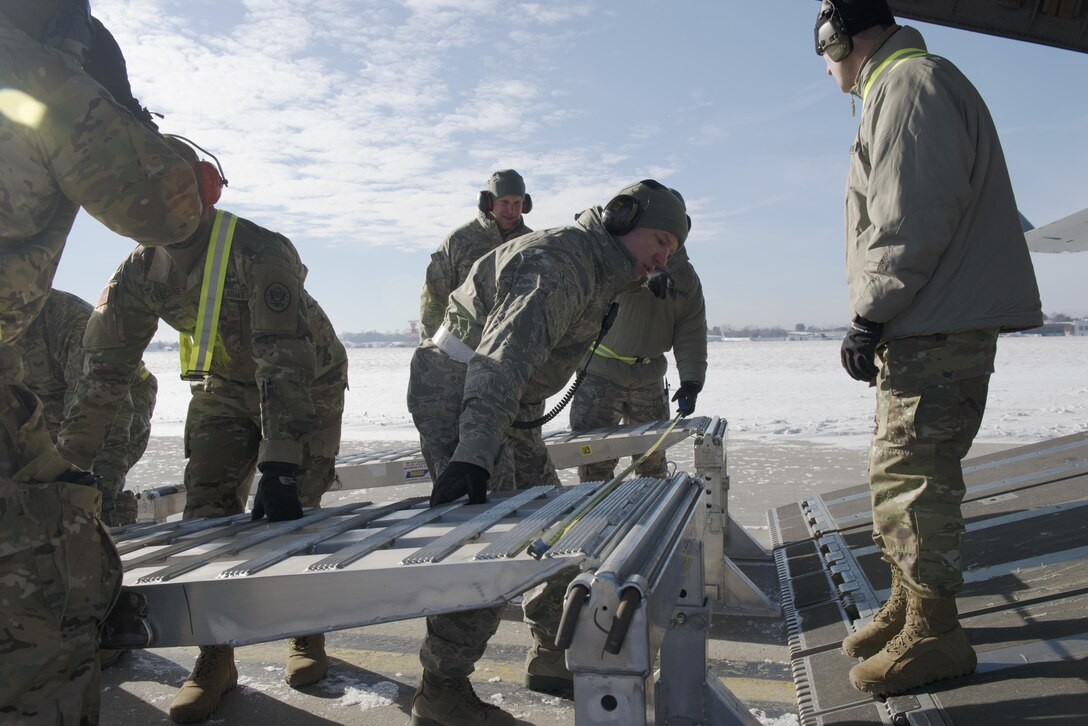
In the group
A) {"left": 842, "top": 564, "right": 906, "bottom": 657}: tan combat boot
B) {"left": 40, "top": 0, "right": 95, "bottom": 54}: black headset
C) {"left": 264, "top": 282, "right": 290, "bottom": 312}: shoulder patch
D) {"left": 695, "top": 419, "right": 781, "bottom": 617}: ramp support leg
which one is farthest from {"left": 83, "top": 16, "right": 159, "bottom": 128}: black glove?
{"left": 695, "top": 419, "right": 781, "bottom": 617}: ramp support leg

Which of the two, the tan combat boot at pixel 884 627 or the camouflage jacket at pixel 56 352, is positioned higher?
the camouflage jacket at pixel 56 352

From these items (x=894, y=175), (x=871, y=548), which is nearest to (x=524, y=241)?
(x=894, y=175)

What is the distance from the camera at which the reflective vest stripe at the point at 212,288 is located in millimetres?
2934

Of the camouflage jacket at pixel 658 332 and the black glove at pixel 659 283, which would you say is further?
the camouflage jacket at pixel 658 332

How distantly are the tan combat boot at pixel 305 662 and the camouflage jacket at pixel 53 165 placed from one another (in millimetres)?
1931

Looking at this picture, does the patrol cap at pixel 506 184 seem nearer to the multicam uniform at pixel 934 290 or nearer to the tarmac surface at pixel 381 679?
the tarmac surface at pixel 381 679

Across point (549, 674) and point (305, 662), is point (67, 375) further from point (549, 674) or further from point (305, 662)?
point (549, 674)

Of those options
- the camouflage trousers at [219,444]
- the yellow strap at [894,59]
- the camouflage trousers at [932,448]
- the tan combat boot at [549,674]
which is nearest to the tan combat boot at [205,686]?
the camouflage trousers at [219,444]

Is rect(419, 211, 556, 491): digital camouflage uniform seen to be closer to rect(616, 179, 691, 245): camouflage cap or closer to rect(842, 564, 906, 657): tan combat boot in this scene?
rect(616, 179, 691, 245): camouflage cap

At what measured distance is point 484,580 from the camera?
146 cm

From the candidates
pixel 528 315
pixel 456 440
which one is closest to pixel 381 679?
pixel 456 440

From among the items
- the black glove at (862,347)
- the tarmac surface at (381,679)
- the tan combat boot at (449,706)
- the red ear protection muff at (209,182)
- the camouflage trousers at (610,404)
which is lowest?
the tarmac surface at (381,679)

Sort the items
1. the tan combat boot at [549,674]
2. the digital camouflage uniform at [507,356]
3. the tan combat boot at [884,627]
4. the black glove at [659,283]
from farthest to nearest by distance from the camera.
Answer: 1. the black glove at [659,283]
2. the tan combat boot at [549,674]
3. the tan combat boot at [884,627]
4. the digital camouflage uniform at [507,356]

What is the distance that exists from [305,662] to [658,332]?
314cm
